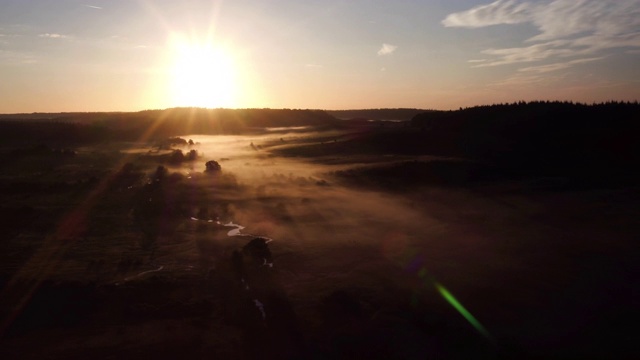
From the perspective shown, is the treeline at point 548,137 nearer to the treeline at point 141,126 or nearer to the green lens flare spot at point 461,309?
the green lens flare spot at point 461,309

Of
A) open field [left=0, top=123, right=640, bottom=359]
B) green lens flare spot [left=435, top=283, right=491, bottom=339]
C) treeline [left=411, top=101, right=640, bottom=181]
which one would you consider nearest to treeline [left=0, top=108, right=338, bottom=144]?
open field [left=0, top=123, right=640, bottom=359]

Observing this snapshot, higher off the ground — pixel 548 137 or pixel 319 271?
pixel 548 137

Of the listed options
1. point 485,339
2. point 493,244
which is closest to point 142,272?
point 485,339

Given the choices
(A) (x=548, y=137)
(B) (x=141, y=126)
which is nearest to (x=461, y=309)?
(A) (x=548, y=137)

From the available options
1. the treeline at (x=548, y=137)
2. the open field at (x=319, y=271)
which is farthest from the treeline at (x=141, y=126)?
the treeline at (x=548, y=137)

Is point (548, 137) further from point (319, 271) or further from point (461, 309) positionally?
point (461, 309)

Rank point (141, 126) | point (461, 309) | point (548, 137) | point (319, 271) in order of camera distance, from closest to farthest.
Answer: point (461, 309) < point (319, 271) < point (548, 137) < point (141, 126)
